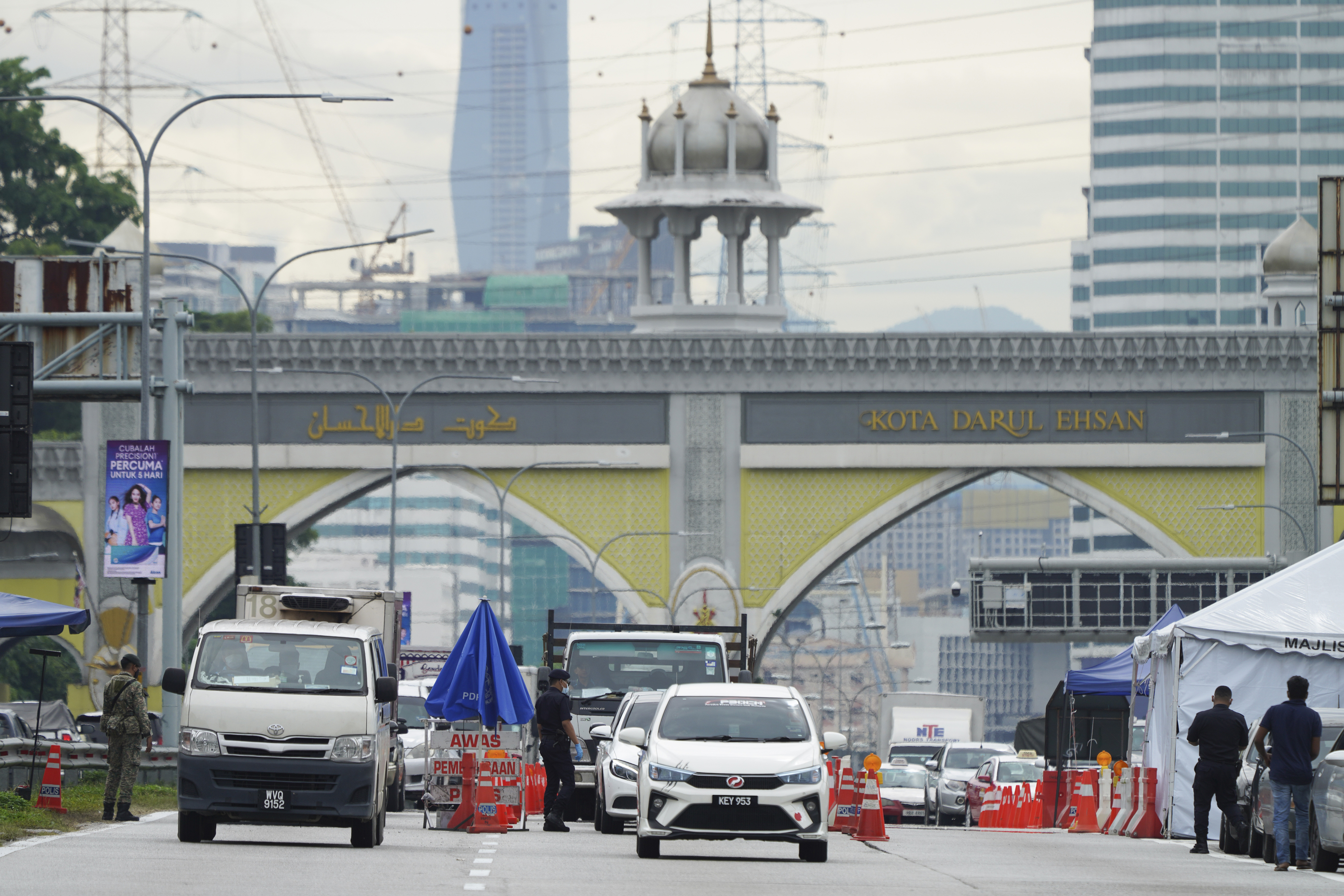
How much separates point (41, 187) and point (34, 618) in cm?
4274

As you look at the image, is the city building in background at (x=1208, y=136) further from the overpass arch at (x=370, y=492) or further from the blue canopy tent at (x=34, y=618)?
the blue canopy tent at (x=34, y=618)

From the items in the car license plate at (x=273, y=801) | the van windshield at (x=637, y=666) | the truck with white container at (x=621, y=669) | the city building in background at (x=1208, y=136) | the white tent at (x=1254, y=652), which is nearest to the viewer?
the car license plate at (x=273, y=801)

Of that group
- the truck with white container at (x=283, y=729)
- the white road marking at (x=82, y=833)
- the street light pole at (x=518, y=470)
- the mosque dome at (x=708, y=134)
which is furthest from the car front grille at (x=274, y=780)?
the mosque dome at (x=708, y=134)

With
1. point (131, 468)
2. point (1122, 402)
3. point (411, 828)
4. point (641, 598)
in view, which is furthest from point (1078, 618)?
point (411, 828)

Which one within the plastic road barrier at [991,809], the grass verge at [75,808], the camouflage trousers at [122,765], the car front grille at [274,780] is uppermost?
the car front grille at [274,780]

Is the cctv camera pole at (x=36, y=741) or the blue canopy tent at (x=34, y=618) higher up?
the blue canopy tent at (x=34, y=618)

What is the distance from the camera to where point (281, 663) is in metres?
20.0

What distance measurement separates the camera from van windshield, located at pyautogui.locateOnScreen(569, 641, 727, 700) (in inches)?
1085

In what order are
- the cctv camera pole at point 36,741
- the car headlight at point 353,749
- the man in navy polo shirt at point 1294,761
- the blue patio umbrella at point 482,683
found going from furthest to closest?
the cctv camera pole at point 36,741 < the blue patio umbrella at point 482,683 < the man in navy polo shirt at point 1294,761 < the car headlight at point 353,749

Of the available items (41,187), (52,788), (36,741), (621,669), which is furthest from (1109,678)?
(41,187)

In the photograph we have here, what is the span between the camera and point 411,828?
23969 millimetres

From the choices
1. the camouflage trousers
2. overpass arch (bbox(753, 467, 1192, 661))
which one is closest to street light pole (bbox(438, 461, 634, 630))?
overpass arch (bbox(753, 467, 1192, 661))

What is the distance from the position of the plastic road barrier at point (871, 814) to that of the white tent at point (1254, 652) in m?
A: 3.39

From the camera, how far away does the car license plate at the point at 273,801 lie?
19188 millimetres
